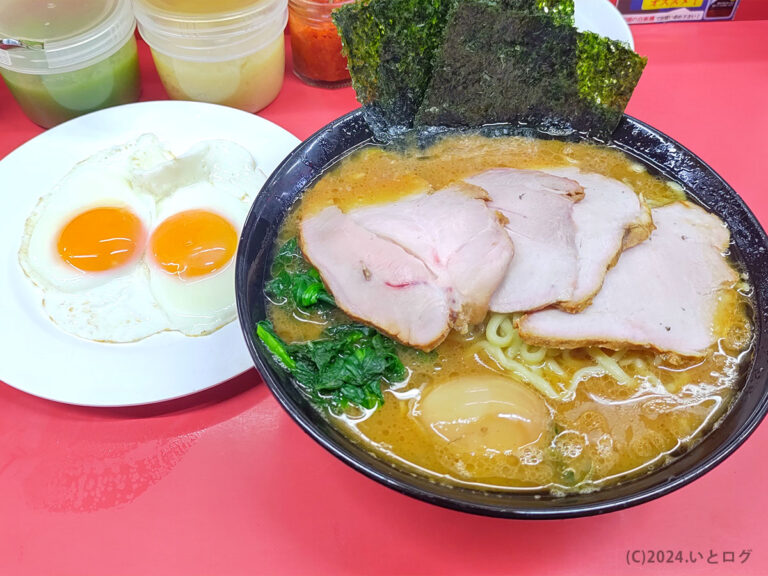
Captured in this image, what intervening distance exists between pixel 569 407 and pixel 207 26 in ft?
5.46

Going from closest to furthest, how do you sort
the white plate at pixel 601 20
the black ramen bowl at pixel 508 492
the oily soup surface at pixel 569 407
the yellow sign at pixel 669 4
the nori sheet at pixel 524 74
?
1. the black ramen bowl at pixel 508 492
2. the oily soup surface at pixel 569 407
3. the nori sheet at pixel 524 74
4. the white plate at pixel 601 20
5. the yellow sign at pixel 669 4

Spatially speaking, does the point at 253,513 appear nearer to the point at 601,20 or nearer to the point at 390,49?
the point at 390,49

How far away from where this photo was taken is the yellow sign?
98.8 inches

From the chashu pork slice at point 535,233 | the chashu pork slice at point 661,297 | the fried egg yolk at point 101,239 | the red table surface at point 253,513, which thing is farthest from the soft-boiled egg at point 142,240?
the chashu pork slice at point 661,297

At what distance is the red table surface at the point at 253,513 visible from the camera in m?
1.40

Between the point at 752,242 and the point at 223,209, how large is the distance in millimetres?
A: 1505

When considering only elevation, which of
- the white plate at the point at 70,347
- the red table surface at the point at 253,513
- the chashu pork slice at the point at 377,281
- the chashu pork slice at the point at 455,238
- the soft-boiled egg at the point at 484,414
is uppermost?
the chashu pork slice at the point at 455,238

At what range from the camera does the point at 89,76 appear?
2127mm

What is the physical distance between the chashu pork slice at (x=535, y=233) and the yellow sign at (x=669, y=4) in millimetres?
1479

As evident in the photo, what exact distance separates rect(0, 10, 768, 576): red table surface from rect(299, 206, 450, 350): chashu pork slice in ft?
1.45

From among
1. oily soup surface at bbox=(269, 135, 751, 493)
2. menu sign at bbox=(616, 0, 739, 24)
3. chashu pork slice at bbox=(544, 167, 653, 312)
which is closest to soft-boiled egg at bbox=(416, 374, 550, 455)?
oily soup surface at bbox=(269, 135, 751, 493)

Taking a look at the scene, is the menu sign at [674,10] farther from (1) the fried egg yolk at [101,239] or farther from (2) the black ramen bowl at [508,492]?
(1) the fried egg yolk at [101,239]

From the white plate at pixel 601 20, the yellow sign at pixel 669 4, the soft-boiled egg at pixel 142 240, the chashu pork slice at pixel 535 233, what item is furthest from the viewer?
the yellow sign at pixel 669 4

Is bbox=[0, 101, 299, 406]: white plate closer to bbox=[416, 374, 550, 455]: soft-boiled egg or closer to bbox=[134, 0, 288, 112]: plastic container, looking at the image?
bbox=[134, 0, 288, 112]: plastic container
